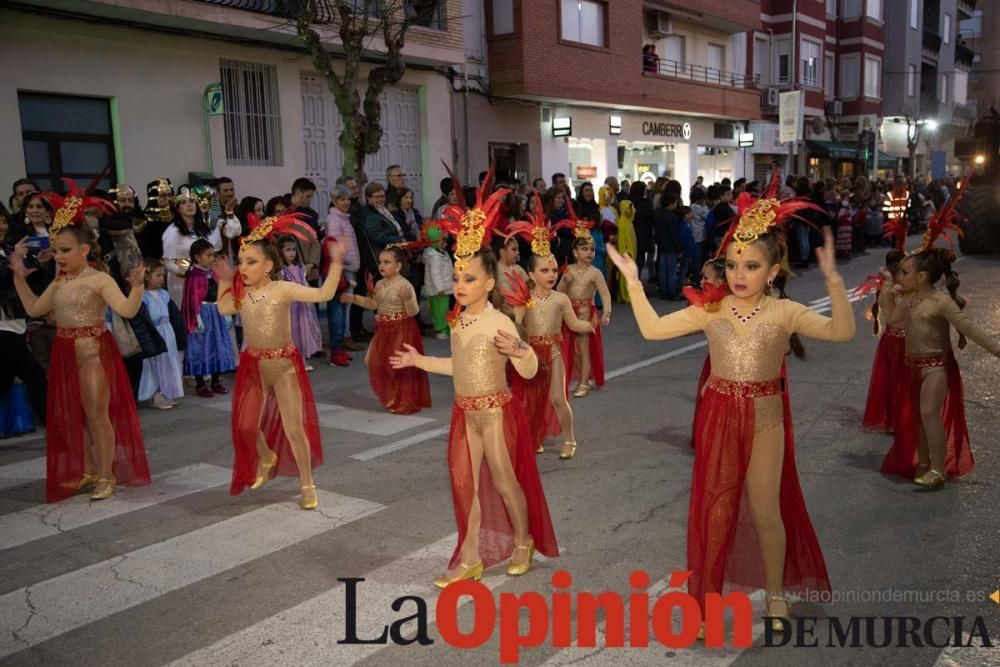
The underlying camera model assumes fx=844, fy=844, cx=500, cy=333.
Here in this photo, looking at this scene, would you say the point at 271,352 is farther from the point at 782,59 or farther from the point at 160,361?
the point at 782,59

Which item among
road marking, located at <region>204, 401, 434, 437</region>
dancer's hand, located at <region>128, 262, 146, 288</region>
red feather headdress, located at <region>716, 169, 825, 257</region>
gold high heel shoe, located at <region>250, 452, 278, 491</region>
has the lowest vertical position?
road marking, located at <region>204, 401, 434, 437</region>

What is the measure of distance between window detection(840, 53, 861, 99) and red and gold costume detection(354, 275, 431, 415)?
3488 cm

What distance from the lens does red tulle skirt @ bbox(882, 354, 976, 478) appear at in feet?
18.1

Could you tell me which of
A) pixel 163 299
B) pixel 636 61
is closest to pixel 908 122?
pixel 636 61

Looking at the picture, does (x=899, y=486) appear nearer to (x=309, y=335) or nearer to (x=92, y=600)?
(x=92, y=600)

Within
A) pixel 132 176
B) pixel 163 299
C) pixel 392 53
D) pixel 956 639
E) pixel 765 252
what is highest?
pixel 392 53

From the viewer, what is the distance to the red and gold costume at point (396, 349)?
784 centimetres

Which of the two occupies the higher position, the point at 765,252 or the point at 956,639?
the point at 765,252

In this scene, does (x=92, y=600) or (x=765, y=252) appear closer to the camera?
(x=765, y=252)

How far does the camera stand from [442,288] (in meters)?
11.1

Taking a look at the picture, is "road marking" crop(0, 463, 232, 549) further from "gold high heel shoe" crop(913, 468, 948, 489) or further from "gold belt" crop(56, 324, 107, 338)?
"gold high heel shoe" crop(913, 468, 948, 489)

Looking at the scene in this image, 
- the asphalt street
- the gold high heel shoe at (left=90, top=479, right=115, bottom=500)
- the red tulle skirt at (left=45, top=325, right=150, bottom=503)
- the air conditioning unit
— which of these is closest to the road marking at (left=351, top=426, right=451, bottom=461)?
the asphalt street

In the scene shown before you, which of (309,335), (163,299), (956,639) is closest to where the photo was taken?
(956,639)

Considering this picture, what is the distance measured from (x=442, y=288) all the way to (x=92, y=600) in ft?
23.6
